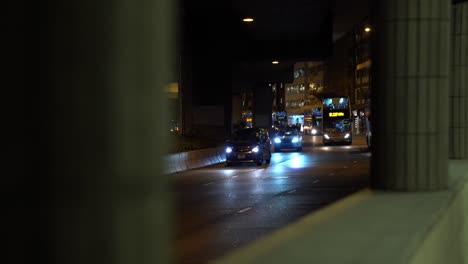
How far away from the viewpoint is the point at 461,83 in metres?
13.4

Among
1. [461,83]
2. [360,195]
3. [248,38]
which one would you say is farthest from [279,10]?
[360,195]

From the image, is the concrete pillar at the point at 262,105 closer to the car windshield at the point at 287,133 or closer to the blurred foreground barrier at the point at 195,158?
the car windshield at the point at 287,133

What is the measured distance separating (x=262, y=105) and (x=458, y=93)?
196 ft

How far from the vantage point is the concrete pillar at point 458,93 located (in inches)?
510

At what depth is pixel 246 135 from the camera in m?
32.0

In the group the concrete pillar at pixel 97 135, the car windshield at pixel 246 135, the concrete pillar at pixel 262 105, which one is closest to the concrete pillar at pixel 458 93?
the concrete pillar at pixel 97 135

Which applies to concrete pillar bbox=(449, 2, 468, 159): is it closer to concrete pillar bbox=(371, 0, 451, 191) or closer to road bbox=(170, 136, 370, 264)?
road bbox=(170, 136, 370, 264)

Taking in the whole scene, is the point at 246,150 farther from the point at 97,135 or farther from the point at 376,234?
the point at 97,135

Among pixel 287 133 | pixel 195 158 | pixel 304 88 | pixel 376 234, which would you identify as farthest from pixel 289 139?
pixel 304 88

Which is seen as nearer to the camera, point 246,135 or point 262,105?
point 246,135

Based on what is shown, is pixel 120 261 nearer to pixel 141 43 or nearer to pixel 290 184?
pixel 141 43

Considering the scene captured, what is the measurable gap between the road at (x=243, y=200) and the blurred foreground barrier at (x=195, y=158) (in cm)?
99

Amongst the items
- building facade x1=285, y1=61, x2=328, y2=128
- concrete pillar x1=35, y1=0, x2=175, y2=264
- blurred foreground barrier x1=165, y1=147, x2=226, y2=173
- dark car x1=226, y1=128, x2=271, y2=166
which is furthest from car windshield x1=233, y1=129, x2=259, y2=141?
building facade x1=285, y1=61, x2=328, y2=128

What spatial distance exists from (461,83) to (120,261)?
12789 millimetres
